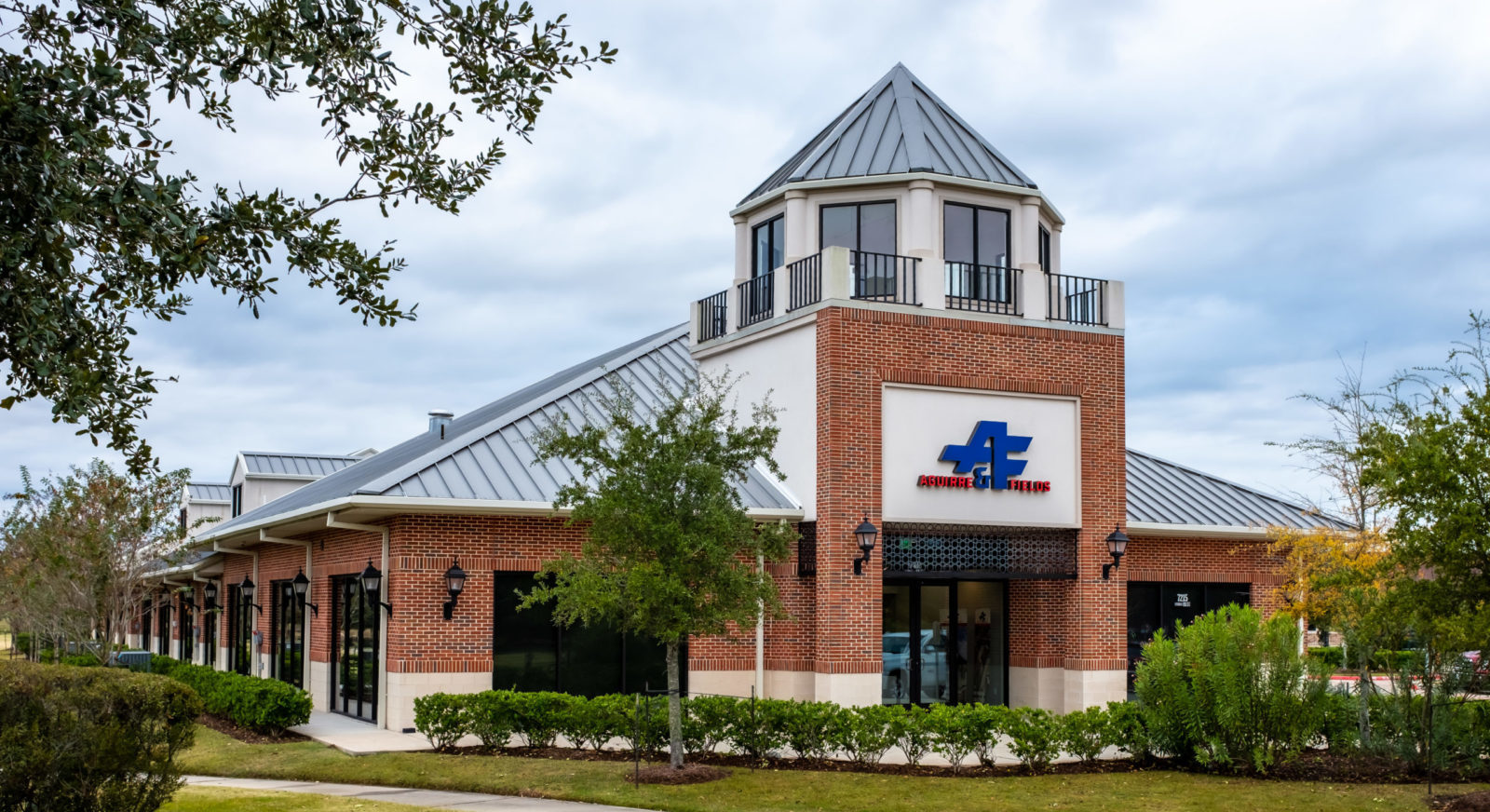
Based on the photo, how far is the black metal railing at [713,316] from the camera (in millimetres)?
24047

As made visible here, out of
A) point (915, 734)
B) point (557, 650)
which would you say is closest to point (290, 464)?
point (557, 650)

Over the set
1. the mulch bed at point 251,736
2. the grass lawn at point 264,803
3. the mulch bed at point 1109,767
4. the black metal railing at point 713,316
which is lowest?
the mulch bed at point 251,736

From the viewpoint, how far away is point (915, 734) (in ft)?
53.6

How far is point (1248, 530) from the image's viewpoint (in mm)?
25453

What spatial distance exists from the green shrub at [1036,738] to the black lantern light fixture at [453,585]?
7.58 m

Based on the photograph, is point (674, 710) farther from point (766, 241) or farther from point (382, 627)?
point (766, 241)

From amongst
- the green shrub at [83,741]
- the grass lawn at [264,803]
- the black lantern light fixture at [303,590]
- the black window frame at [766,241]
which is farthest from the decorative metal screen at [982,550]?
the green shrub at [83,741]

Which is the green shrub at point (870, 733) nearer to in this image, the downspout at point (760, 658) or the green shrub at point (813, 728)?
the green shrub at point (813, 728)

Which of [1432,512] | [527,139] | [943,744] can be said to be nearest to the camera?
[527,139]

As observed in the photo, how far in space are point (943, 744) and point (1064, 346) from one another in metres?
7.97

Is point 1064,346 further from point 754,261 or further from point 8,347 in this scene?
point 8,347

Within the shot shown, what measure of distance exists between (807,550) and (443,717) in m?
6.11

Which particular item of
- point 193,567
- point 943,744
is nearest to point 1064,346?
point 943,744

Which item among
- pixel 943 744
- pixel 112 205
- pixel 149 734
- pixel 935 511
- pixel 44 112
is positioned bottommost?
pixel 943 744
